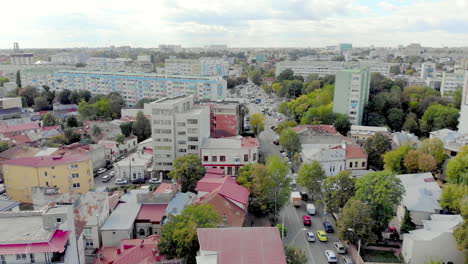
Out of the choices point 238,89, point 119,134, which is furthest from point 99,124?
point 238,89

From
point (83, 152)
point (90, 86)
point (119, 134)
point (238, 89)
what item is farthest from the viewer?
point (238, 89)

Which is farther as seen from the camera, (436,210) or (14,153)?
(14,153)

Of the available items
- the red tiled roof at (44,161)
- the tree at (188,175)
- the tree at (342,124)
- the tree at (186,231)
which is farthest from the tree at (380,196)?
the tree at (342,124)

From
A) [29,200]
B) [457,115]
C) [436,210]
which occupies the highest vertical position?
[457,115]

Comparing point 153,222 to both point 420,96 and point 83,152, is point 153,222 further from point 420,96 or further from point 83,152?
point 420,96

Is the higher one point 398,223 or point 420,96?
point 420,96

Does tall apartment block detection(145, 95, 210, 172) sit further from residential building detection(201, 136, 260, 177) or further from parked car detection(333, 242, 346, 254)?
parked car detection(333, 242, 346, 254)

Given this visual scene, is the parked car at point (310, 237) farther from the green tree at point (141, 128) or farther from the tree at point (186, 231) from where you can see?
the green tree at point (141, 128)
